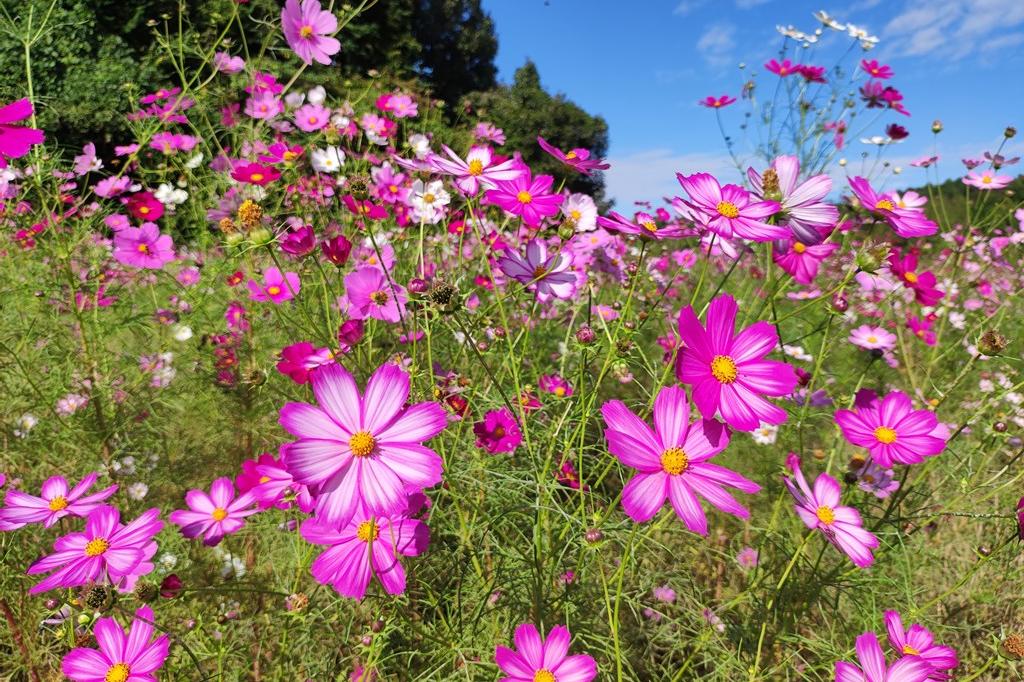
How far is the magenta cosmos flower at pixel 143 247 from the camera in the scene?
149 cm

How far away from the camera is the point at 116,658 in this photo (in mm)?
688

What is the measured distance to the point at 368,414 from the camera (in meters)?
0.58

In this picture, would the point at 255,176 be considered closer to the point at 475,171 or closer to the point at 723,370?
the point at 475,171

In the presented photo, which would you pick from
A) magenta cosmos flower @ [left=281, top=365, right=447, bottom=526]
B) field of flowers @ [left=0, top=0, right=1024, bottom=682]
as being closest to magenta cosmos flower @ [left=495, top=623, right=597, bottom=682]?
field of flowers @ [left=0, top=0, right=1024, bottom=682]

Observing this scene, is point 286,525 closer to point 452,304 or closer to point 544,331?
point 452,304

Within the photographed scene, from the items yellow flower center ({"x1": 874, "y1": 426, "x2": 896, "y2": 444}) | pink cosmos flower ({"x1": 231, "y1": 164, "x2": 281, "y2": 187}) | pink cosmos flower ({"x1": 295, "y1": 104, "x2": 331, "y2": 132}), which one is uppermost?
pink cosmos flower ({"x1": 295, "y1": 104, "x2": 331, "y2": 132})

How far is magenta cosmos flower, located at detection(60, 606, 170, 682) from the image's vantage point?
66 cm

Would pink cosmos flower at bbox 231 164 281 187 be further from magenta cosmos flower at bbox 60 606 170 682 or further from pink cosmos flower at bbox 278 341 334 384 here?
magenta cosmos flower at bbox 60 606 170 682

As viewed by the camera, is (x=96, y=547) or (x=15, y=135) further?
(x=96, y=547)

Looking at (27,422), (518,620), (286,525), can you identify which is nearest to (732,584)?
(518,620)

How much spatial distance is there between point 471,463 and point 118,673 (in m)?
0.57

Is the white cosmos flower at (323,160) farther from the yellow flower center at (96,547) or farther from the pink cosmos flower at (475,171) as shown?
the yellow flower center at (96,547)

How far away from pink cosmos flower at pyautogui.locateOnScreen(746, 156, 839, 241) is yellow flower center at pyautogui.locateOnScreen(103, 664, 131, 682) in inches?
38.1

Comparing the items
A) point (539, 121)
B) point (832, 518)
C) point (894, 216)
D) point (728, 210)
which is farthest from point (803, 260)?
point (539, 121)
